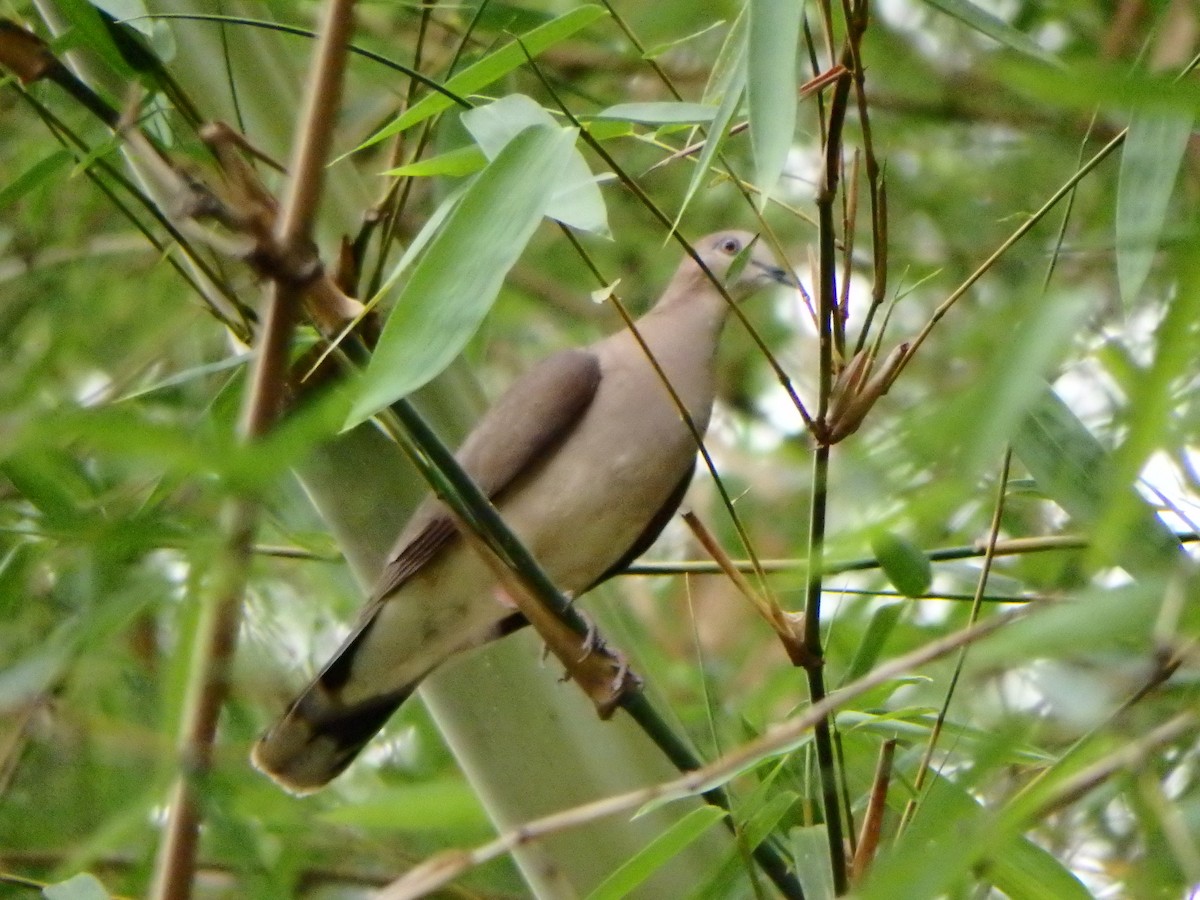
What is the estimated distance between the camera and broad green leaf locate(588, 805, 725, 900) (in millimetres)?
1581

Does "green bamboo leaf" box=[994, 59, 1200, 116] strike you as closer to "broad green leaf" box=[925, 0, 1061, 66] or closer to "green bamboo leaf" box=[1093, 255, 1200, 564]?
"green bamboo leaf" box=[1093, 255, 1200, 564]

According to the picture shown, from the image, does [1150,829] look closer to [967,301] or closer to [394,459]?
[394,459]

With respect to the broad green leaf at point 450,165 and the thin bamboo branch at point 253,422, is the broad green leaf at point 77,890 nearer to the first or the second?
the thin bamboo branch at point 253,422

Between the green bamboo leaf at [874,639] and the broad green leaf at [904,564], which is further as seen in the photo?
the green bamboo leaf at [874,639]

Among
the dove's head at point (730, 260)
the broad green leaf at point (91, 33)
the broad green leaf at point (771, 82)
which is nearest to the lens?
the broad green leaf at point (771, 82)

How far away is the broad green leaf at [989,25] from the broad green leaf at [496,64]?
346mm

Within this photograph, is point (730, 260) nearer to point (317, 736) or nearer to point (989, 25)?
point (317, 736)

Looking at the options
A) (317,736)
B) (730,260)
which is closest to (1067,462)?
(317,736)

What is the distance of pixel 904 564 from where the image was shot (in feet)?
5.46

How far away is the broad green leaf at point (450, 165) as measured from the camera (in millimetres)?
1691

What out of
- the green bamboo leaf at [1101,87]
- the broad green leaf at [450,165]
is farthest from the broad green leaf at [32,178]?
the green bamboo leaf at [1101,87]

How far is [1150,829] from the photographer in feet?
4.72

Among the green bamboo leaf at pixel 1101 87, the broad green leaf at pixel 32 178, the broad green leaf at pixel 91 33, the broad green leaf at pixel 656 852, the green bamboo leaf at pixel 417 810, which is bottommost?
the broad green leaf at pixel 656 852

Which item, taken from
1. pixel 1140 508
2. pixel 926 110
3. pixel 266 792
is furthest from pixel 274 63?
pixel 926 110
